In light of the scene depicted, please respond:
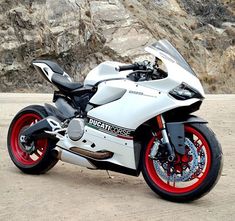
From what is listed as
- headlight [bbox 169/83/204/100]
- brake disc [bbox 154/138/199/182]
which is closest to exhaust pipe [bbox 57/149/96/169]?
brake disc [bbox 154/138/199/182]

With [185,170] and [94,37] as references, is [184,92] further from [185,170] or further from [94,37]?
[94,37]

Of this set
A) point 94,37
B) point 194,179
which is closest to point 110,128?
point 194,179

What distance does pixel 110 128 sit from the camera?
538cm

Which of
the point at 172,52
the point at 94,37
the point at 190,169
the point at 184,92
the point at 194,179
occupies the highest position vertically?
the point at 172,52

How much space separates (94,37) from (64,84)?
1166 inches

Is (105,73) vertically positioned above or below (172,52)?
below

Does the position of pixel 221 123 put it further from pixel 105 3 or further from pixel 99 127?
pixel 105 3

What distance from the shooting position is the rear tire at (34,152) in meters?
5.91

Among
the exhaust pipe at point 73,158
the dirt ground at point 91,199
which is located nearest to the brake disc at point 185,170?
the dirt ground at point 91,199

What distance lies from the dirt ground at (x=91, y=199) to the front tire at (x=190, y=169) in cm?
12

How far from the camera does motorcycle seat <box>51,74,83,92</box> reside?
19.2 ft

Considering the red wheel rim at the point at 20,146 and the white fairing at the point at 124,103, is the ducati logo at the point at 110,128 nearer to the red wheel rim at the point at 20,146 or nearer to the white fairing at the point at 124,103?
the white fairing at the point at 124,103

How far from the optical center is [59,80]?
5961mm

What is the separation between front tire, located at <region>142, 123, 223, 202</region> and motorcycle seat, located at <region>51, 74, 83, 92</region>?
3.67 ft
